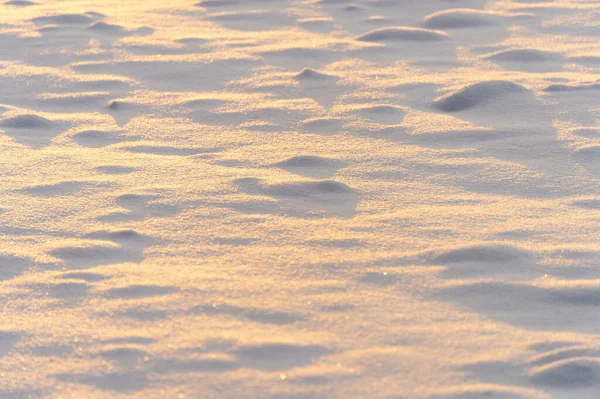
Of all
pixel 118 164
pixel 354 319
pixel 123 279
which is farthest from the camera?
pixel 118 164

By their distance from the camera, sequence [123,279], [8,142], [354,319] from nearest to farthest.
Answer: [354,319] < [123,279] < [8,142]

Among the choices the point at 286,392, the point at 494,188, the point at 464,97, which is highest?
the point at 464,97

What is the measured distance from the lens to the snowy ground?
1.18m

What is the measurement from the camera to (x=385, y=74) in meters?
2.39

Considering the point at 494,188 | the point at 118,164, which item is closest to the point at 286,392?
the point at 494,188

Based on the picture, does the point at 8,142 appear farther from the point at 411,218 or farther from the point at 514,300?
the point at 514,300

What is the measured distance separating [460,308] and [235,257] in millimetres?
423

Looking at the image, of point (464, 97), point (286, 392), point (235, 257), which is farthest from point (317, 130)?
point (286, 392)

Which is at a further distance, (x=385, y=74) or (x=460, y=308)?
(x=385, y=74)

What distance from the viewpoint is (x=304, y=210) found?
164 centimetres

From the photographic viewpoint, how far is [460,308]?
1301mm

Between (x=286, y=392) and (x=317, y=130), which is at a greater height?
(x=317, y=130)

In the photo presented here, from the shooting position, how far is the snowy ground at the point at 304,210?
1181 millimetres

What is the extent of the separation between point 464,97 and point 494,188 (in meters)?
0.49
